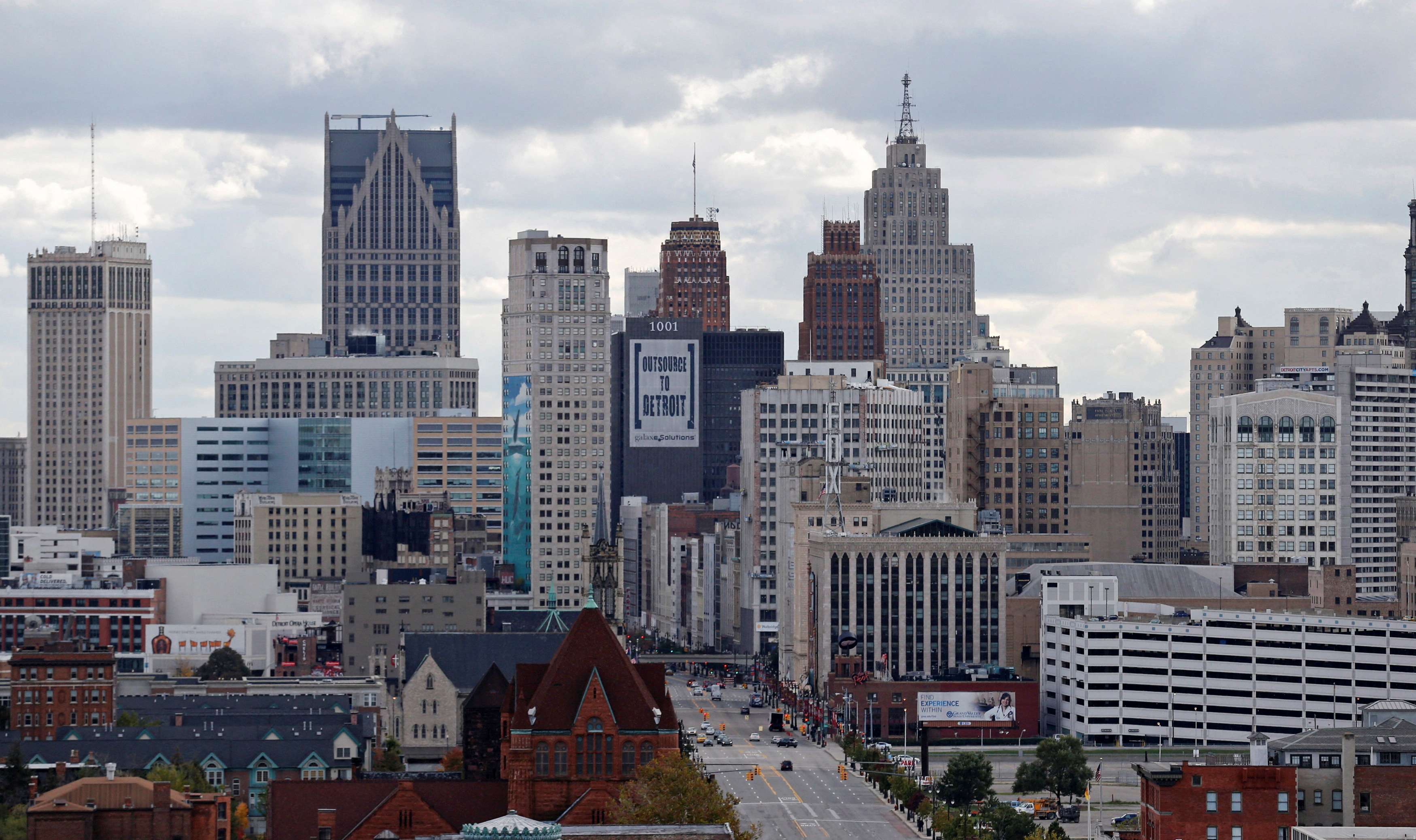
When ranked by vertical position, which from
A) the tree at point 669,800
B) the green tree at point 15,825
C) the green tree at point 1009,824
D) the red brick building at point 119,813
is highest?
the tree at point 669,800

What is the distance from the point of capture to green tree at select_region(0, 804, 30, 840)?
157125 millimetres

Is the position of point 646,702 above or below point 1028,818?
above

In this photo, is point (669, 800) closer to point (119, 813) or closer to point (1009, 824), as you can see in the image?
point (119, 813)

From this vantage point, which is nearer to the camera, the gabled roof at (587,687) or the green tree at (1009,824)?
the gabled roof at (587,687)

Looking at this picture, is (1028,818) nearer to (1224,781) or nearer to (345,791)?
(1224,781)

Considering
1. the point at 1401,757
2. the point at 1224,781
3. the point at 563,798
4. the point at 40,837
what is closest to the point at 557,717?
the point at 563,798

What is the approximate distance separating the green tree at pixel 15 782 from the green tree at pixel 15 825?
7.90m

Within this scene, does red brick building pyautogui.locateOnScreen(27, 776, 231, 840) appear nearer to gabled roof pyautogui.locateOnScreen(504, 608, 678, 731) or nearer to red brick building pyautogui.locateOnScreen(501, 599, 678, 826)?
red brick building pyautogui.locateOnScreen(501, 599, 678, 826)

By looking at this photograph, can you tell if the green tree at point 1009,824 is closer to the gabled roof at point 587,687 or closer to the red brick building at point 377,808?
the gabled roof at point 587,687

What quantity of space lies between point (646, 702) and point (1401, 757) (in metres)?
43.6

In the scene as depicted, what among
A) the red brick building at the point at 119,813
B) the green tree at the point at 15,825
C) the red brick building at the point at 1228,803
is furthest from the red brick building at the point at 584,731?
the red brick building at the point at 1228,803

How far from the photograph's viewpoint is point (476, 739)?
18038 cm

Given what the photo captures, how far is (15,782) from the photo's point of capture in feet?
588

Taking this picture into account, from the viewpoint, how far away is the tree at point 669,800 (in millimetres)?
140000
